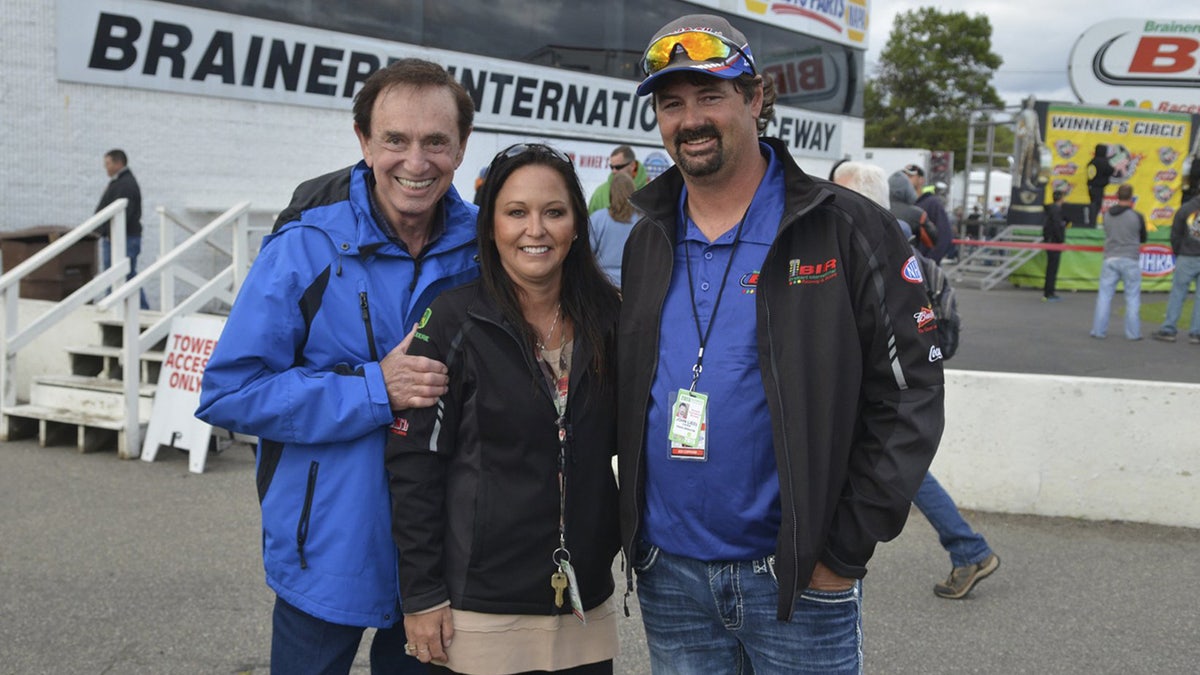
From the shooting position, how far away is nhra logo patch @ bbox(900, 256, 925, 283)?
2027mm

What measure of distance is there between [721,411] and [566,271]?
0.52 metres

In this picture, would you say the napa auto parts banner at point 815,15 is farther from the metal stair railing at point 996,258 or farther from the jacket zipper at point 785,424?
the jacket zipper at point 785,424

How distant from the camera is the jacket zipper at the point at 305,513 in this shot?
2.18m

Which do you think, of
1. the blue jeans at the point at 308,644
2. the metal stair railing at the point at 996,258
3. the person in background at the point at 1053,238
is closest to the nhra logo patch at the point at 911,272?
the blue jeans at the point at 308,644

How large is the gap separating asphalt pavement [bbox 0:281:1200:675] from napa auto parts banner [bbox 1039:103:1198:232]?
673 inches

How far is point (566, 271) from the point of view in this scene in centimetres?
230

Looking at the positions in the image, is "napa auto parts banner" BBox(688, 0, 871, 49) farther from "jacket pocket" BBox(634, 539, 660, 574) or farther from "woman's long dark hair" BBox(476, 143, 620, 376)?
"jacket pocket" BBox(634, 539, 660, 574)

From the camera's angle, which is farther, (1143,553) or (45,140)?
(45,140)

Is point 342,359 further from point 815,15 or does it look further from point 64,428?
point 815,15

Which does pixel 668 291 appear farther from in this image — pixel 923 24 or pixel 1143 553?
pixel 923 24

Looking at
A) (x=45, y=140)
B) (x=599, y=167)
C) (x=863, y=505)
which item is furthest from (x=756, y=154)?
(x=599, y=167)

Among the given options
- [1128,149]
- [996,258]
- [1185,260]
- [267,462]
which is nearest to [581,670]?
[267,462]

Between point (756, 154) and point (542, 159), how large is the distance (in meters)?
0.48

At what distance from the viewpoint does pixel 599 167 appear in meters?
15.2
